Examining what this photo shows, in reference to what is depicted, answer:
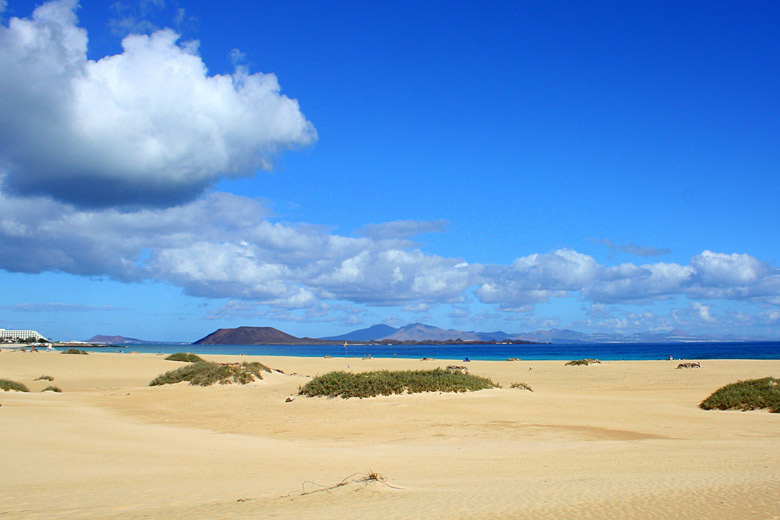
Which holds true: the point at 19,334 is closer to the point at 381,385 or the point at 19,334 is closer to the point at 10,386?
the point at 10,386

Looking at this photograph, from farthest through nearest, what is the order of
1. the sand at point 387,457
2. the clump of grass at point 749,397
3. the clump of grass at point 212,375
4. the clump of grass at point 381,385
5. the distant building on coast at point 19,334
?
the distant building on coast at point 19,334, the clump of grass at point 212,375, the clump of grass at point 381,385, the clump of grass at point 749,397, the sand at point 387,457

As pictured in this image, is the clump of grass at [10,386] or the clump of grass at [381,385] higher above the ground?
the clump of grass at [381,385]

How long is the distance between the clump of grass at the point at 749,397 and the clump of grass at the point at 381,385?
8875mm

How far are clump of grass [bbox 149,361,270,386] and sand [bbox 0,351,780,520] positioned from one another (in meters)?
3.28

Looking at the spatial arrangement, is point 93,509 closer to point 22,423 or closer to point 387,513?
point 387,513

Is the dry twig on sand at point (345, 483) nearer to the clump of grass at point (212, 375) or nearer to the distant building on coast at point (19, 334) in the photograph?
the clump of grass at point (212, 375)

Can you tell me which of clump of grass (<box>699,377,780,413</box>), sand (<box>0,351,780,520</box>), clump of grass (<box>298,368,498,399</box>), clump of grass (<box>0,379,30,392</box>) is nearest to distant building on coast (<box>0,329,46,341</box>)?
clump of grass (<box>0,379,30,392</box>)

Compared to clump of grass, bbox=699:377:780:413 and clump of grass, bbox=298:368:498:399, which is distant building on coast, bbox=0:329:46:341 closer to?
clump of grass, bbox=298:368:498:399

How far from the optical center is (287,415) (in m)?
19.4

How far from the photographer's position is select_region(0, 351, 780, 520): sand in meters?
7.34

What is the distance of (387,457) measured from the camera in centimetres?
1203

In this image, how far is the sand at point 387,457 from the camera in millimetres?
7336

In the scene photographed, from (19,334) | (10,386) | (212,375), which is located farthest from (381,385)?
(19,334)

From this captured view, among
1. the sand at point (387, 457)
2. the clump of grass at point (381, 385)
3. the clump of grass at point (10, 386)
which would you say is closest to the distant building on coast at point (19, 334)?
the clump of grass at point (10, 386)
